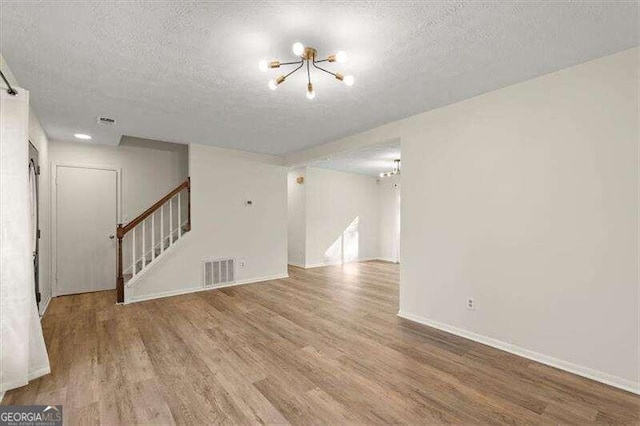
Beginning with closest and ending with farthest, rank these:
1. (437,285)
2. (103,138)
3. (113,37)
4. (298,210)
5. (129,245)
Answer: (113,37) → (437,285) → (103,138) → (129,245) → (298,210)

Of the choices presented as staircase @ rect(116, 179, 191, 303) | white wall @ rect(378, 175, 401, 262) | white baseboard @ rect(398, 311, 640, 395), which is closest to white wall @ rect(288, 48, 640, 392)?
white baseboard @ rect(398, 311, 640, 395)

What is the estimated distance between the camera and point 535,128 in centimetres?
274

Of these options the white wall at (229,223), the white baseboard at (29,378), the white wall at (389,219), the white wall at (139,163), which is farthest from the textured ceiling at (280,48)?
the white wall at (389,219)

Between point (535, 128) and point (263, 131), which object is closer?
point (535, 128)

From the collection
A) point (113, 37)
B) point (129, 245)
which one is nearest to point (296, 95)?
point (113, 37)

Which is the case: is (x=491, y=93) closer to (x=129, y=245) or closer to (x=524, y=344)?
(x=524, y=344)

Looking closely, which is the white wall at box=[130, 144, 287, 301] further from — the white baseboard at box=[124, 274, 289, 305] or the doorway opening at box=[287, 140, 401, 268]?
the doorway opening at box=[287, 140, 401, 268]

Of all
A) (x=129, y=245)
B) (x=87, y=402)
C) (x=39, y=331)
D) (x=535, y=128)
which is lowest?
(x=87, y=402)

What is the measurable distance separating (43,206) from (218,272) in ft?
9.29

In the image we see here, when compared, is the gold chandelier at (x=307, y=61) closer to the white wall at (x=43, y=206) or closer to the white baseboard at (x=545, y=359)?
the white baseboard at (x=545, y=359)

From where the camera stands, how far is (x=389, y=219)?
8977mm

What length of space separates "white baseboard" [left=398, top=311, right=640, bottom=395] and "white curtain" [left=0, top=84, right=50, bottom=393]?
3904mm

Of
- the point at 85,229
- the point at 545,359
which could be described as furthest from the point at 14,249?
the point at 545,359

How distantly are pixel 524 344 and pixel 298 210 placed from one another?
576 centimetres
